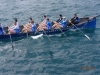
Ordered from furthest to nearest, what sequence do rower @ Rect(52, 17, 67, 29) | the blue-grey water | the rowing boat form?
rower @ Rect(52, 17, 67, 29) < the rowing boat < the blue-grey water

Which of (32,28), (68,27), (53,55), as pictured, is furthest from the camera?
(68,27)

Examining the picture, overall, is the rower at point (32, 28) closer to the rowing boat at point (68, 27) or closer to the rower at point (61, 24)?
the rowing boat at point (68, 27)

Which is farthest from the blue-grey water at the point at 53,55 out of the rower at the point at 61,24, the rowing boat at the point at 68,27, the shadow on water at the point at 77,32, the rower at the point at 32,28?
the rower at the point at 61,24

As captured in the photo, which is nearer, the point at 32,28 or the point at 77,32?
the point at 32,28

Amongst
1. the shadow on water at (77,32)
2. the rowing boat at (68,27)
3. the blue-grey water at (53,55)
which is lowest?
the blue-grey water at (53,55)

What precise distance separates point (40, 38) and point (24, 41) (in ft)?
7.70

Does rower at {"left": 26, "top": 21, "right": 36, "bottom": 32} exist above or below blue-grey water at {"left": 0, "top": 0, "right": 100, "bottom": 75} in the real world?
above

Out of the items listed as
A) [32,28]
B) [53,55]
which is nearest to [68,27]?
[32,28]

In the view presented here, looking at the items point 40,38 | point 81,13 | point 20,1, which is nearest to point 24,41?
point 40,38

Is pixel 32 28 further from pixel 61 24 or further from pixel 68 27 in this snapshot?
pixel 68 27

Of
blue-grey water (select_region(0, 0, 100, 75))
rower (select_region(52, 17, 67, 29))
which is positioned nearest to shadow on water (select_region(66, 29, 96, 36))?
blue-grey water (select_region(0, 0, 100, 75))

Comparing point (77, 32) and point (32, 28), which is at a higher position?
point (32, 28)

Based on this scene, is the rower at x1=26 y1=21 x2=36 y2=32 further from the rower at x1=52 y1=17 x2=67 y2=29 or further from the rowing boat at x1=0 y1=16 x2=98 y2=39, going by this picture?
the rower at x1=52 y1=17 x2=67 y2=29

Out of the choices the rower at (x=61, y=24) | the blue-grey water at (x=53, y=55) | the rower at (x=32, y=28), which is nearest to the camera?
the blue-grey water at (x=53, y=55)
